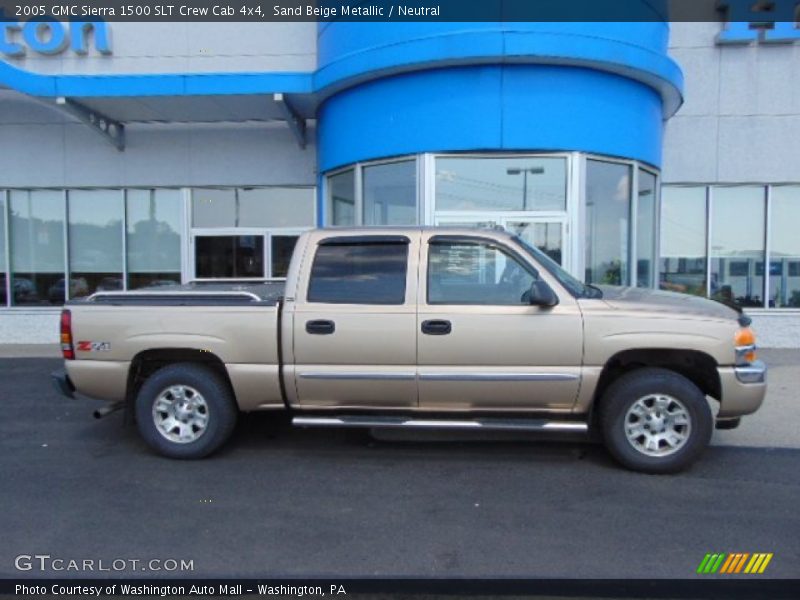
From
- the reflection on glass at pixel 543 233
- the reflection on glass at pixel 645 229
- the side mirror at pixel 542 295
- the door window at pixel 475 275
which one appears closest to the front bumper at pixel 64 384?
the door window at pixel 475 275

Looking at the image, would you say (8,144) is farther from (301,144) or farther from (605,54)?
(605,54)

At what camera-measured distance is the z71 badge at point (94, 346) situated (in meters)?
5.05

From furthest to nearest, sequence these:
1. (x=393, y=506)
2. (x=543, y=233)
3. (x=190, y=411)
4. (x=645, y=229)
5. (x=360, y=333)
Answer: (x=645, y=229) → (x=543, y=233) → (x=190, y=411) → (x=360, y=333) → (x=393, y=506)

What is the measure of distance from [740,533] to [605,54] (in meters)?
7.02

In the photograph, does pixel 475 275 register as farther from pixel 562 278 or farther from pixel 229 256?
pixel 229 256

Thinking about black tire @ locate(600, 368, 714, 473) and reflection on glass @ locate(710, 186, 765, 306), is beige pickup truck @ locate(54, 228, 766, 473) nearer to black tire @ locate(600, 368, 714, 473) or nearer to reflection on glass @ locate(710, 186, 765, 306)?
black tire @ locate(600, 368, 714, 473)

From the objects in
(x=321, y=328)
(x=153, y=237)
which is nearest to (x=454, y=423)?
(x=321, y=328)

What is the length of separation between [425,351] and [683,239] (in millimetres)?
8674

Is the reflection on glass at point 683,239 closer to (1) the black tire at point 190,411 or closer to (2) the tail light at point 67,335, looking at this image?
(1) the black tire at point 190,411

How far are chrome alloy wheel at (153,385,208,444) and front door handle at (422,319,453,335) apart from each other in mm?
1992

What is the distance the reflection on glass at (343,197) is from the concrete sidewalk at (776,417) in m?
6.50

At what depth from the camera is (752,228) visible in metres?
11.5

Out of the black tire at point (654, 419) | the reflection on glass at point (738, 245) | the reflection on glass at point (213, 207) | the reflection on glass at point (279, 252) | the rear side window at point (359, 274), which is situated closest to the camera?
the black tire at point (654, 419)

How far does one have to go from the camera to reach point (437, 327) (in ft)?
15.7
